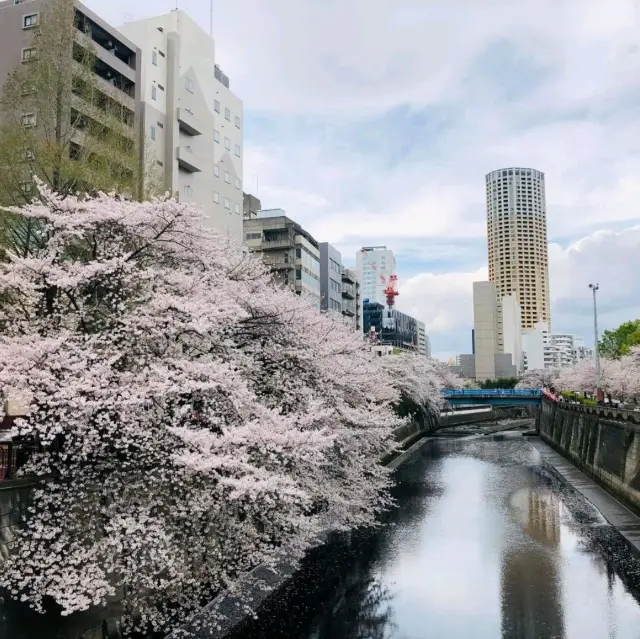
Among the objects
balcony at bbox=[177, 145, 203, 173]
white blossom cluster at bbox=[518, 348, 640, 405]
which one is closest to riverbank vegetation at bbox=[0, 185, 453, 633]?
balcony at bbox=[177, 145, 203, 173]

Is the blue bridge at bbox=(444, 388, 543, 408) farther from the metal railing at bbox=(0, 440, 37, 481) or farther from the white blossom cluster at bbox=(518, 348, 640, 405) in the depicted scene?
the metal railing at bbox=(0, 440, 37, 481)

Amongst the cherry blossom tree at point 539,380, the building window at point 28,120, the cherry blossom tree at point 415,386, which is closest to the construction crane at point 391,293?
the cherry blossom tree at point 539,380

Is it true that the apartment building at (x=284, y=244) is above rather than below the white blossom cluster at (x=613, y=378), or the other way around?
above

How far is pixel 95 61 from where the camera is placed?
2934 centimetres

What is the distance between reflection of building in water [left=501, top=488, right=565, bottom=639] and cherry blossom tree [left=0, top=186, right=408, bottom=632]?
26.2ft

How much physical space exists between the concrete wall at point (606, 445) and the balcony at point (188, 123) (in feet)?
115

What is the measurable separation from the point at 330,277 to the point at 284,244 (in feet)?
50.6

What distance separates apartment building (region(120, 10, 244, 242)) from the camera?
4325 centimetres

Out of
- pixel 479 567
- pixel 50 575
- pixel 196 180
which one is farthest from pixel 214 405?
pixel 196 180

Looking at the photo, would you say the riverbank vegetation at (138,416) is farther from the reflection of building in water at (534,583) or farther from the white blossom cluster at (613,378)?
the white blossom cluster at (613,378)

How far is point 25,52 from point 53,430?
31188mm

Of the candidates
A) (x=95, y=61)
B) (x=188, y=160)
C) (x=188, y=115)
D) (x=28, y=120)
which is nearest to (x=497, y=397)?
(x=188, y=160)

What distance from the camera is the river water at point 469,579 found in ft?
60.5

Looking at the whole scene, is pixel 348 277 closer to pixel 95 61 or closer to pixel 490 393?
pixel 490 393
